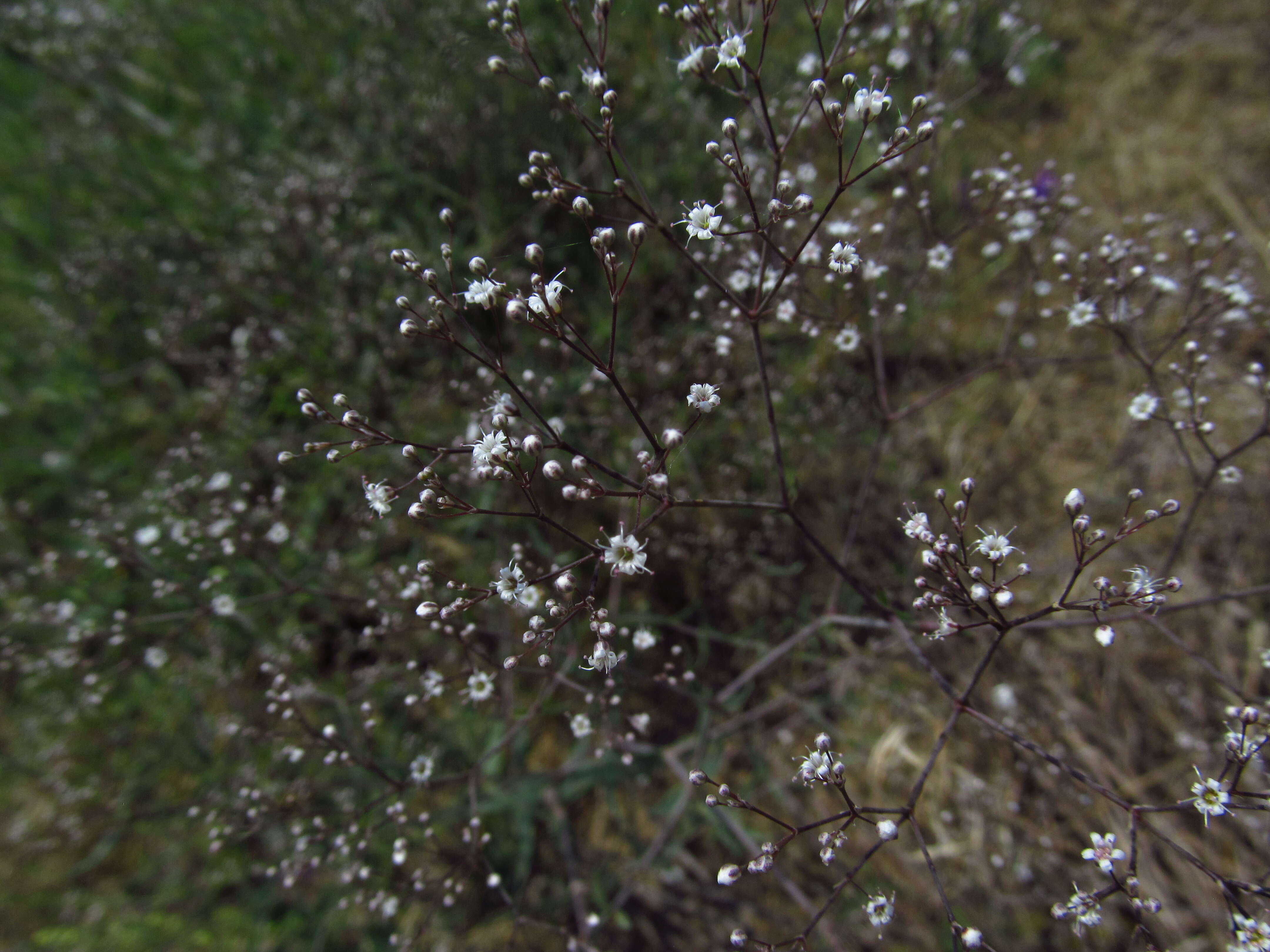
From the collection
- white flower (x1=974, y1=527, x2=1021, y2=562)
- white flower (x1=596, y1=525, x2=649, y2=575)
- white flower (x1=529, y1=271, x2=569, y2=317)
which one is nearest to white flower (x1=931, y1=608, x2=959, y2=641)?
white flower (x1=974, y1=527, x2=1021, y2=562)

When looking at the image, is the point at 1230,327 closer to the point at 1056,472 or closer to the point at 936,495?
the point at 1056,472

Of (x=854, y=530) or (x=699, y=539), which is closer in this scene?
(x=854, y=530)

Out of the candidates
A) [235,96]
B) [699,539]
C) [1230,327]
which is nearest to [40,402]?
[235,96]

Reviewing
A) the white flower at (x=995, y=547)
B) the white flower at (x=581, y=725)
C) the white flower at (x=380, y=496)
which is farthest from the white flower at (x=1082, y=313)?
the white flower at (x=380, y=496)

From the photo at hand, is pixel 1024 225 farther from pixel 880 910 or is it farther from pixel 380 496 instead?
pixel 380 496

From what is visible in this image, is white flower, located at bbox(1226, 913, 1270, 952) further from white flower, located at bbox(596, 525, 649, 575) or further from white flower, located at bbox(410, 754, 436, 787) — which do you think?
white flower, located at bbox(410, 754, 436, 787)

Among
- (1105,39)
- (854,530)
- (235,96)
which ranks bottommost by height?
(854,530)
